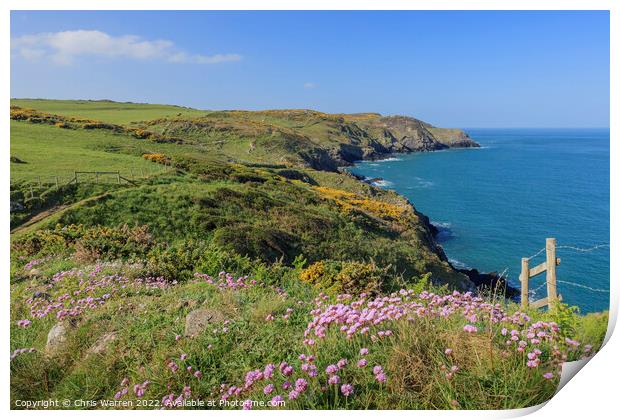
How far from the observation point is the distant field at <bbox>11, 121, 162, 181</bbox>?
18531mm

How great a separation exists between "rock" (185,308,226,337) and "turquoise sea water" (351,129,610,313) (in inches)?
337

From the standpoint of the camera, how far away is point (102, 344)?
5789mm

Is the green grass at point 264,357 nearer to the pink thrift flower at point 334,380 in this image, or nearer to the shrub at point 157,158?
the pink thrift flower at point 334,380

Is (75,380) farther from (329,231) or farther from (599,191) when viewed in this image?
(599,191)

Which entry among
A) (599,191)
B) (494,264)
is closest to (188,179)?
(494,264)

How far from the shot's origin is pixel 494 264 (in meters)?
35.5

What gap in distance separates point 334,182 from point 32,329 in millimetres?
47215

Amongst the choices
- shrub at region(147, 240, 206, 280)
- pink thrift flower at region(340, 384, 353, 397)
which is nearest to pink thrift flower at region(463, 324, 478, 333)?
pink thrift flower at region(340, 384, 353, 397)

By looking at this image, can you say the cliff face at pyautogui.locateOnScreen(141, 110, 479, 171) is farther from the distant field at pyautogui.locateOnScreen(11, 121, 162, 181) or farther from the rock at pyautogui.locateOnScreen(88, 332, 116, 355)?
the rock at pyautogui.locateOnScreen(88, 332, 116, 355)

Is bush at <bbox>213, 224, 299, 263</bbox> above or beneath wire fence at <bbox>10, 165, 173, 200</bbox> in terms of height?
beneath

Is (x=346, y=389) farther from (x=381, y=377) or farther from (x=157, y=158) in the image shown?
(x=157, y=158)

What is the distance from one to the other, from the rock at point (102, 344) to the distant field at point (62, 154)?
1318 centimetres
